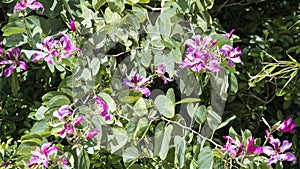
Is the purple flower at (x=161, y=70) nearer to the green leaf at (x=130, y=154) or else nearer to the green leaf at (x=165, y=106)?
the green leaf at (x=165, y=106)

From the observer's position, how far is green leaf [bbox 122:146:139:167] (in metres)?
1.37

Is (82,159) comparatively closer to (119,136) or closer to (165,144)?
(119,136)

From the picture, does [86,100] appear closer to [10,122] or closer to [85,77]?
[85,77]

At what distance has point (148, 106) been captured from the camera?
1408mm

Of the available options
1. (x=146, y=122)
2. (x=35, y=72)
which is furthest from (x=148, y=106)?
(x=35, y=72)

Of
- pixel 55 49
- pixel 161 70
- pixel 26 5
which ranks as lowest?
pixel 161 70

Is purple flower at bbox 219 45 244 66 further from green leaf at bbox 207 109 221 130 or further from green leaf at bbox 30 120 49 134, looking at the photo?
green leaf at bbox 30 120 49 134

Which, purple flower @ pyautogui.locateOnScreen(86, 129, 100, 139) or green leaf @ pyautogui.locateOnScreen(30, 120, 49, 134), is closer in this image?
purple flower @ pyautogui.locateOnScreen(86, 129, 100, 139)

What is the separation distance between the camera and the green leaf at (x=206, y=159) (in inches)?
54.3

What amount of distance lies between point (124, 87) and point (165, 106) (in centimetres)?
18

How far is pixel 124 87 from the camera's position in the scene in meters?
1.51

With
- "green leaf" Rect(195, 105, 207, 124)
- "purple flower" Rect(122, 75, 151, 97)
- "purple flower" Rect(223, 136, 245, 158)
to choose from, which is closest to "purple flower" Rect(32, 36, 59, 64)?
"purple flower" Rect(122, 75, 151, 97)

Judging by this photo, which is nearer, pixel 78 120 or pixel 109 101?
pixel 78 120

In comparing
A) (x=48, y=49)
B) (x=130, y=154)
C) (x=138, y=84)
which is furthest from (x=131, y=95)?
(x=48, y=49)
